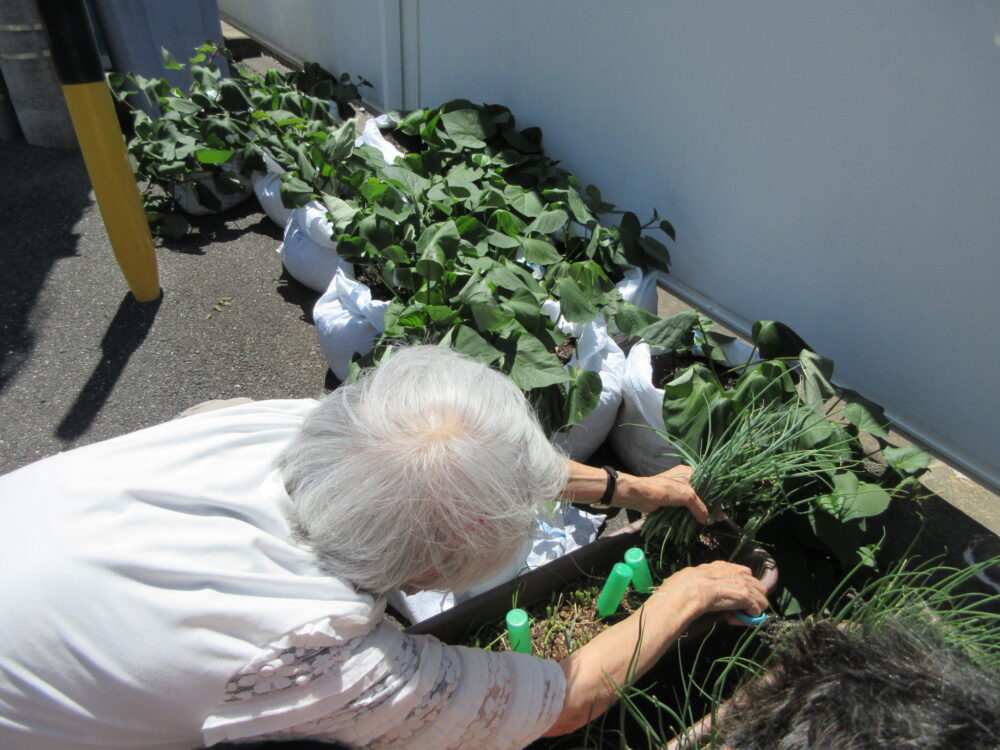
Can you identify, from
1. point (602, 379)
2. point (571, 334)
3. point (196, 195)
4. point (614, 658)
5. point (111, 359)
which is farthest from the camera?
point (196, 195)

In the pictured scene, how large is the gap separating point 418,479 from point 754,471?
2.72ft

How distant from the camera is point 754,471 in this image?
1417 millimetres

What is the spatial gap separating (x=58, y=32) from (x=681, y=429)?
7.43 ft

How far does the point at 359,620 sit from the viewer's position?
2.95ft

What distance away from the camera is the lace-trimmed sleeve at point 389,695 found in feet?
2.74

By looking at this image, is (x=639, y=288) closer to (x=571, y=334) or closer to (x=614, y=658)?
(x=571, y=334)

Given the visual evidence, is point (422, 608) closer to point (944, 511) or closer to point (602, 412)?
point (602, 412)

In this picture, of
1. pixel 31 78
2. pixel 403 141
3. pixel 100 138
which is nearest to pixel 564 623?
pixel 100 138

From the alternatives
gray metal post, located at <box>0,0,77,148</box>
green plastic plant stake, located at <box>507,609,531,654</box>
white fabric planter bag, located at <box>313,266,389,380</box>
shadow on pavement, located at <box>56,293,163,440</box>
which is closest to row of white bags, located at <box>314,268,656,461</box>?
white fabric planter bag, located at <box>313,266,389,380</box>

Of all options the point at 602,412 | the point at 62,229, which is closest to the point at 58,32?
the point at 62,229

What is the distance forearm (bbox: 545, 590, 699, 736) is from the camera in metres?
1.05

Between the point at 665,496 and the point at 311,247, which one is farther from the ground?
the point at 665,496

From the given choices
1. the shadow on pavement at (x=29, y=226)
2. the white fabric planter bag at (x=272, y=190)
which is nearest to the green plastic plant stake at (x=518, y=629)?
the shadow on pavement at (x=29, y=226)

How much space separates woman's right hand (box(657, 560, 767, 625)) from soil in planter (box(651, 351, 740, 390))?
0.74 metres
